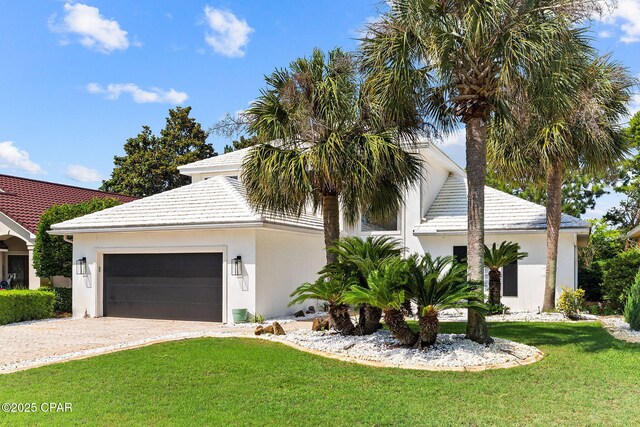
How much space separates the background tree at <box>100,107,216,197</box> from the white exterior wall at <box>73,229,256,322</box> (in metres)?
23.9

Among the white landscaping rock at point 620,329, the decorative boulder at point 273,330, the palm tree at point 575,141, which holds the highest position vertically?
the palm tree at point 575,141

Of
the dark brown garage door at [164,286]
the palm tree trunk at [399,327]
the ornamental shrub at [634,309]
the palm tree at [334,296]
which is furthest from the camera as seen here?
the dark brown garage door at [164,286]

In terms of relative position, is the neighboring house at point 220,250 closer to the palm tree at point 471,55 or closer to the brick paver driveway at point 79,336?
the brick paver driveway at point 79,336

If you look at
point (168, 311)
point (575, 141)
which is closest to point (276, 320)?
point (168, 311)

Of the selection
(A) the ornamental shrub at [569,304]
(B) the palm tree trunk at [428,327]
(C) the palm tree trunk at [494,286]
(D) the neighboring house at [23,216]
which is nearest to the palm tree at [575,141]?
(A) the ornamental shrub at [569,304]

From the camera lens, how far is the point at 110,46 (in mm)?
19594

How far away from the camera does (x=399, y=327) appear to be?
10.8 meters

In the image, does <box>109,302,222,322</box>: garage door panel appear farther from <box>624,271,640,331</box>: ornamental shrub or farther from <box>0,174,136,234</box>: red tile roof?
<box>624,271,640,331</box>: ornamental shrub

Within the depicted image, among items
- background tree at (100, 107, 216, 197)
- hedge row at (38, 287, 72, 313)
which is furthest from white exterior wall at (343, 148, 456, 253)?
background tree at (100, 107, 216, 197)

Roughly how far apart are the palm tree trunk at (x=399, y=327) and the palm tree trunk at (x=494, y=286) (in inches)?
351

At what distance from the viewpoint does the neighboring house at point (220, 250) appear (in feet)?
57.1

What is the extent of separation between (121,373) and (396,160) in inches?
284

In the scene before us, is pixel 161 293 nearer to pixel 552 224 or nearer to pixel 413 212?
pixel 413 212

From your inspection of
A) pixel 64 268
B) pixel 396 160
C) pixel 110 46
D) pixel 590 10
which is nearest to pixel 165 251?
pixel 64 268
